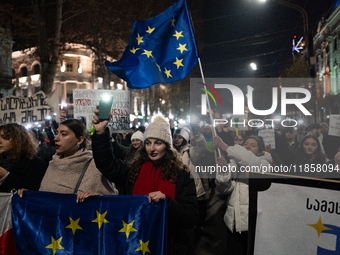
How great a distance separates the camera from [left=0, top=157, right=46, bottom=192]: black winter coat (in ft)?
10.4

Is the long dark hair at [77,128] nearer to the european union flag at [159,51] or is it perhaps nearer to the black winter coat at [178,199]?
the black winter coat at [178,199]

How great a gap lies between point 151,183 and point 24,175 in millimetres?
1544

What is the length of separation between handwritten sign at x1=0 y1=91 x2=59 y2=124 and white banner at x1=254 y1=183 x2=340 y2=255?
18.3 ft

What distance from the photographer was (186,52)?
186 inches

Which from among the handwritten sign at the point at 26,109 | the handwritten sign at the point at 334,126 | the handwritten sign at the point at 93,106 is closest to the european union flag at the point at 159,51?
the handwritten sign at the point at 93,106

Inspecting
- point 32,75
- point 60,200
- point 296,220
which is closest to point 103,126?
point 60,200

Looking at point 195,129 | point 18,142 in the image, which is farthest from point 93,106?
point 18,142

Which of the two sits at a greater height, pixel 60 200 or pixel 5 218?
pixel 60 200

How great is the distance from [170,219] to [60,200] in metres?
1.06

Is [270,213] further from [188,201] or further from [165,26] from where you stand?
[165,26]

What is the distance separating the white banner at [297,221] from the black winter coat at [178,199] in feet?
1.88

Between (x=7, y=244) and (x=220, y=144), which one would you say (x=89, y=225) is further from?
(x=220, y=144)

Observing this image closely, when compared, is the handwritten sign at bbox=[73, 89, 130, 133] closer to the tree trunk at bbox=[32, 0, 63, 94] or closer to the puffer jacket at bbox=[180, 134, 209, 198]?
the puffer jacket at bbox=[180, 134, 209, 198]

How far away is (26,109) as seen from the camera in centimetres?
699
